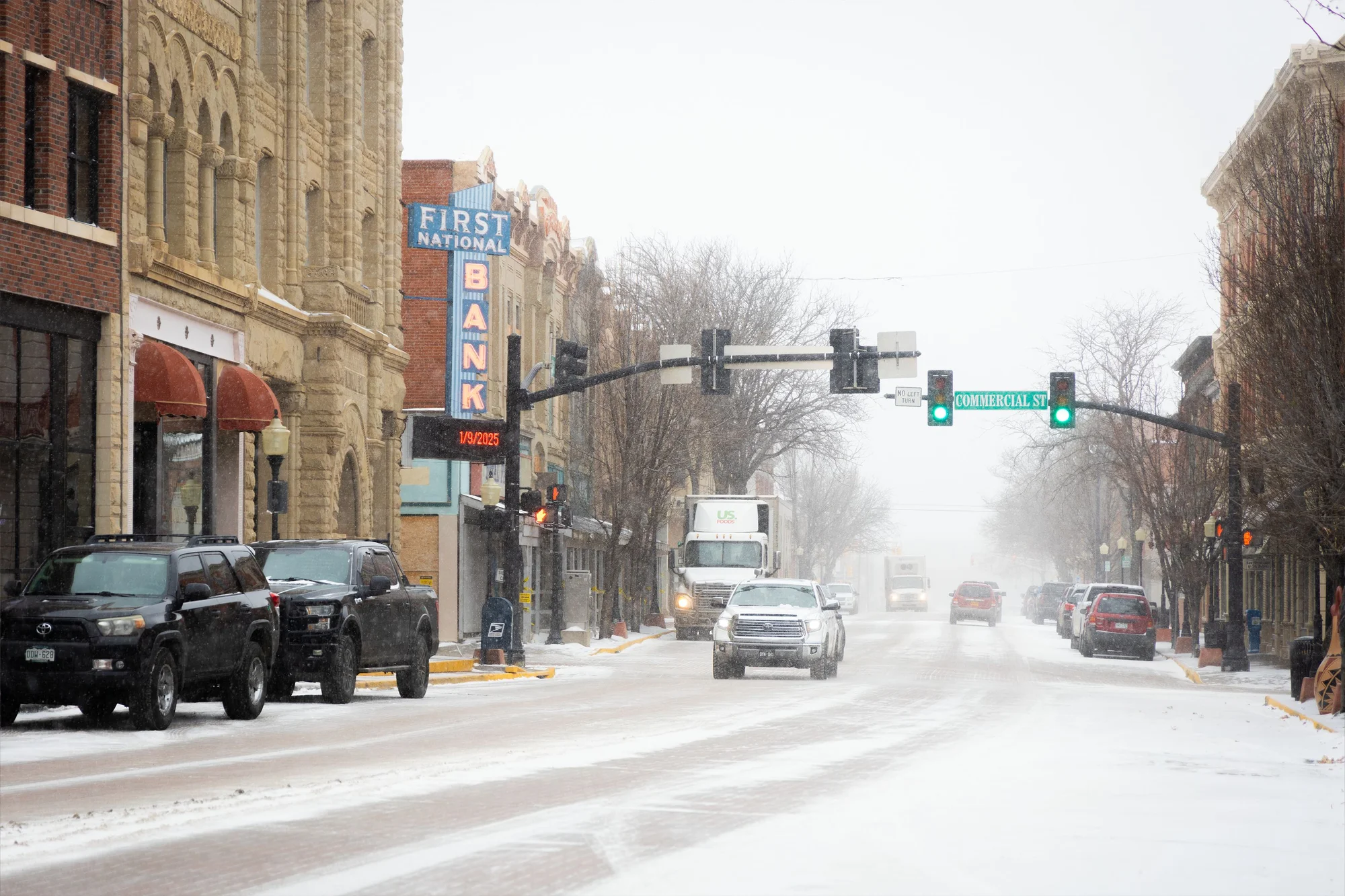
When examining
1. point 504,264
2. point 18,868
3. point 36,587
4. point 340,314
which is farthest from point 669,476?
point 18,868

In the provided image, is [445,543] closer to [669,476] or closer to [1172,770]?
[669,476]

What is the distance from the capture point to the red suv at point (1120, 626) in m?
45.0

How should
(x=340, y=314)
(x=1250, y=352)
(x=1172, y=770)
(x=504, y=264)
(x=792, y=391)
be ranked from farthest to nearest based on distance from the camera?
(x=792, y=391) < (x=504, y=264) < (x=340, y=314) < (x=1250, y=352) < (x=1172, y=770)

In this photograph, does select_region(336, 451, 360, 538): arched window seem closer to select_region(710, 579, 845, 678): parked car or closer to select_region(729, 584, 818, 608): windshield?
select_region(729, 584, 818, 608): windshield

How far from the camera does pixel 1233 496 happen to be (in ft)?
117

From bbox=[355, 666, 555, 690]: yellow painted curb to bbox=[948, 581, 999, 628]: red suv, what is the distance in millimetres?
44393

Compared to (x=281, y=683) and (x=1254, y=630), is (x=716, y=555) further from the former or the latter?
(x=281, y=683)

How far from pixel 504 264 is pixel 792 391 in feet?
69.3

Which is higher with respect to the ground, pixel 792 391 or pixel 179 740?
pixel 792 391

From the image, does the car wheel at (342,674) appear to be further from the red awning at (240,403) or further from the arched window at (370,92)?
the arched window at (370,92)

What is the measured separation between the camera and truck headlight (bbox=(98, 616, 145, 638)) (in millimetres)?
17500

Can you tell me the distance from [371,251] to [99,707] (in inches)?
892

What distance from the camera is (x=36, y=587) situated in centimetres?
1862

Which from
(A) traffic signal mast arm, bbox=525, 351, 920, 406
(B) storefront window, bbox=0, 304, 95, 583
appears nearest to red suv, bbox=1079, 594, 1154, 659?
(A) traffic signal mast arm, bbox=525, 351, 920, 406
